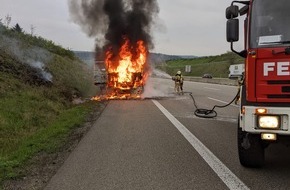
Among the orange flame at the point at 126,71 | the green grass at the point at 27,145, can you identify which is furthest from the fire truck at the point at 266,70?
the orange flame at the point at 126,71

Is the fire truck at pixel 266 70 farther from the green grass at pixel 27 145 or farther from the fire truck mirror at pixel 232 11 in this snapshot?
the green grass at pixel 27 145

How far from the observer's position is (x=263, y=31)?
5418 millimetres

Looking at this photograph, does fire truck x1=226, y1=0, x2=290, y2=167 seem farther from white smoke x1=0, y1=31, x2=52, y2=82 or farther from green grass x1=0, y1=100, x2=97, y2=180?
white smoke x1=0, y1=31, x2=52, y2=82

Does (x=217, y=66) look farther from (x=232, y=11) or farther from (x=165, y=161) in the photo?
(x=232, y=11)

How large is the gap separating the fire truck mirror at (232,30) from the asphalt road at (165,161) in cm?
188

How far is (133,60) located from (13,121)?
41.3 ft

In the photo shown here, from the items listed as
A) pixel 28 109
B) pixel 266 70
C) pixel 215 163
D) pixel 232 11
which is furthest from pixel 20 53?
pixel 266 70

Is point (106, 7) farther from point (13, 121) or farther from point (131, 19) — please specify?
point (13, 121)

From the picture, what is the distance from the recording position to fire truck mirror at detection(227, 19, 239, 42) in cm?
564

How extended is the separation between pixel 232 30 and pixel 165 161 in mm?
2309

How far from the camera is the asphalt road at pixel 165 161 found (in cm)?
523

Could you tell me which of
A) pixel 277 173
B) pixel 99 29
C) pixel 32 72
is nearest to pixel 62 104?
pixel 32 72

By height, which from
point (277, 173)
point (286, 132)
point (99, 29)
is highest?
point (99, 29)

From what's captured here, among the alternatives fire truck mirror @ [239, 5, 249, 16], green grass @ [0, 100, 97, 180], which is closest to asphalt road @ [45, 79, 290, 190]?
green grass @ [0, 100, 97, 180]
